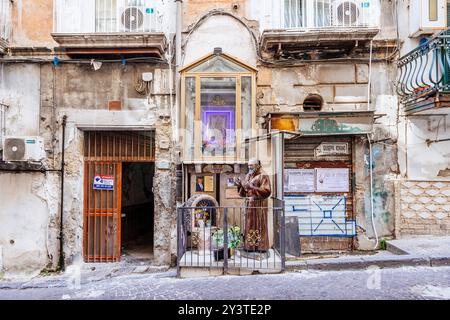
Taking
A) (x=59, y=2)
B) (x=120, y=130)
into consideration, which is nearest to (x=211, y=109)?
(x=120, y=130)

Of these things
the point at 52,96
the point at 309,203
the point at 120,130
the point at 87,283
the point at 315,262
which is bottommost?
the point at 87,283

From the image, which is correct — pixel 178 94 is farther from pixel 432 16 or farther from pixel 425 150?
pixel 432 16

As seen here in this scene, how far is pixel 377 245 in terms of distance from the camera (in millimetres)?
8258

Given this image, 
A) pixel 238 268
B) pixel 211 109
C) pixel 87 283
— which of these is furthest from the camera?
pixel 211 109

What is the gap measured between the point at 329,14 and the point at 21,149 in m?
7.33

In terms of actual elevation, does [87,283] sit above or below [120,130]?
below

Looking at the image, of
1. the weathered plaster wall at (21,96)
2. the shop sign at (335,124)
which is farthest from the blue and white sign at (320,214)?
the weathered plaster wall at (21,96)

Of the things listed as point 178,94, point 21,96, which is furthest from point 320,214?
point 21,96

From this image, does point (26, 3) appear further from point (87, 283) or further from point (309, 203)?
point (309, 203)

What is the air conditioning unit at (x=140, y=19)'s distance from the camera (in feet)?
28.3

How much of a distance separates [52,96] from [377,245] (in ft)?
25.8

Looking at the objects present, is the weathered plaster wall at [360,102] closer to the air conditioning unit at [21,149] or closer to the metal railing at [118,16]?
→ the metal railing at [118,16]

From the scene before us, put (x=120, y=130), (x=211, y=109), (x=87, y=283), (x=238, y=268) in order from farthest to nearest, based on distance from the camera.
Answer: (x=120, y=130), (x=211, y=109), (x=87, y=283), (x=238, y=268)

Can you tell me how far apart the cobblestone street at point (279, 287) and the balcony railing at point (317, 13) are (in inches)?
202
